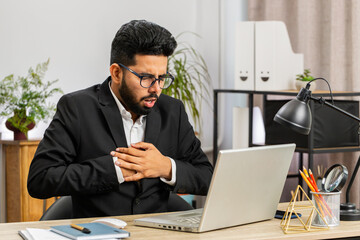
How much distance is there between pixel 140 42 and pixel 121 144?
0.37 meters

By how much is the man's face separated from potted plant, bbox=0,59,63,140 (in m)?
1.76

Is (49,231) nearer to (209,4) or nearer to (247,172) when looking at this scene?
(247,172)

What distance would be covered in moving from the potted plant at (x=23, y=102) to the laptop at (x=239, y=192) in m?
2.06

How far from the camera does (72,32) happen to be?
407cm

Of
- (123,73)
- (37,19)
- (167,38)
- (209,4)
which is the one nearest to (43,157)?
(123,73)

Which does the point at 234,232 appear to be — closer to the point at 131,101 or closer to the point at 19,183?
the point at 131,101

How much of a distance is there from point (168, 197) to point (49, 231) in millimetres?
676

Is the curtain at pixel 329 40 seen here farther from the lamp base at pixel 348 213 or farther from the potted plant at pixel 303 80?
the lamp base at pixel 348 213

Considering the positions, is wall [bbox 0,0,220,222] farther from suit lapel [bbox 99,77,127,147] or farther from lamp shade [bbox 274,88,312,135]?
lamp shade [bbox 274,88,312,135]

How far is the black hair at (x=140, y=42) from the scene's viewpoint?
6.58 ft

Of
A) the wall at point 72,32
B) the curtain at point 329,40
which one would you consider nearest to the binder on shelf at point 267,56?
the curtain at point 329,40

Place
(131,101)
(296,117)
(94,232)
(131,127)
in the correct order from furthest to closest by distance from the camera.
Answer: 1. (131,127)
2. (131,101)
3. (296,117)
4. (94,232)

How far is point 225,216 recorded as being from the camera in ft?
5.54

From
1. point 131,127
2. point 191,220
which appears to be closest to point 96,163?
point 131,127
